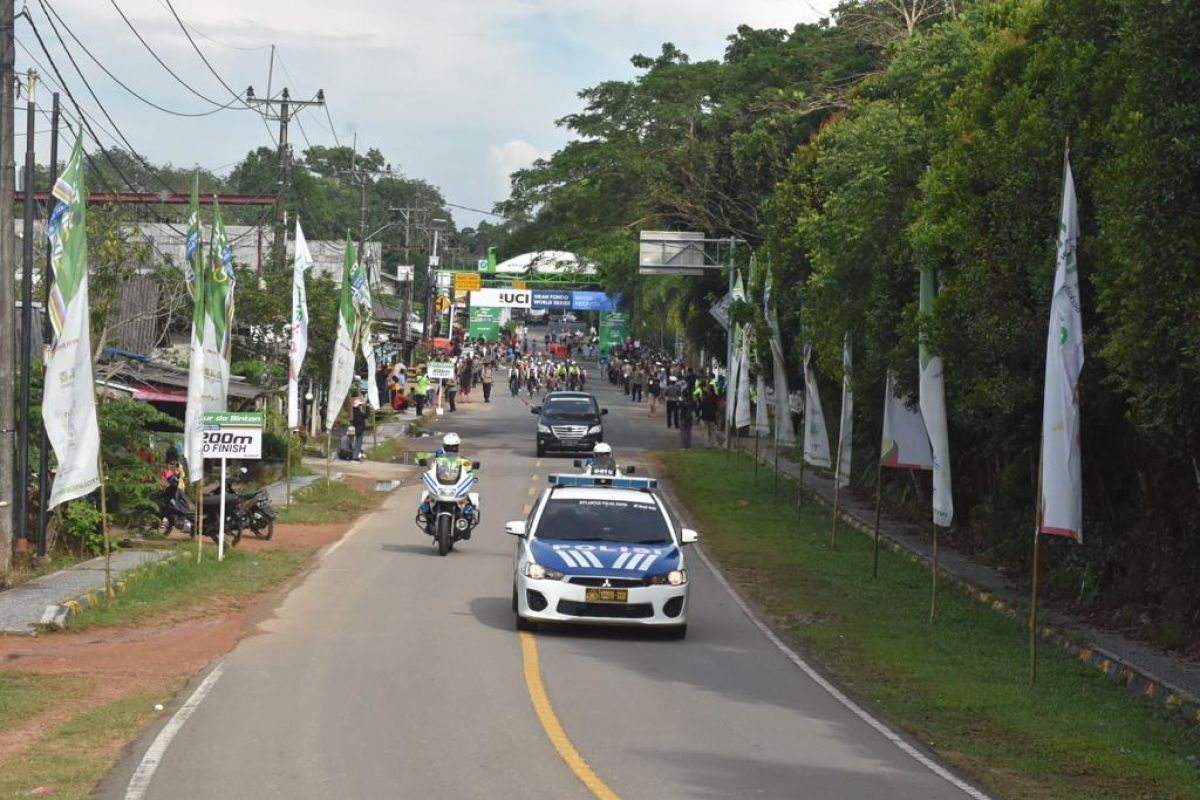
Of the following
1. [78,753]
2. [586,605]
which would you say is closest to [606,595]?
[586,605]

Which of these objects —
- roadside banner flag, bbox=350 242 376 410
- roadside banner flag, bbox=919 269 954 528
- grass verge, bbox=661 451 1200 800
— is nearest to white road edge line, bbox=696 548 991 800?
grass verge, bbox=661 451 1200 800

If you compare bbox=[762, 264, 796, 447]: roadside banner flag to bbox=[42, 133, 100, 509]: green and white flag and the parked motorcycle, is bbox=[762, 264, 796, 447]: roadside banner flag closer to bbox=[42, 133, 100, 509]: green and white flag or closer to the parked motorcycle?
the parked motorcycle

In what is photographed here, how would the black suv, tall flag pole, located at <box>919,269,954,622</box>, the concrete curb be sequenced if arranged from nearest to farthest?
the concrete curb, tall flag pole, located at <box>919,269,954,622</box>, the black suv

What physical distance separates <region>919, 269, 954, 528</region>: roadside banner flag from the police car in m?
3.57

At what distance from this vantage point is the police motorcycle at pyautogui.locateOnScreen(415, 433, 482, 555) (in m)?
25.2

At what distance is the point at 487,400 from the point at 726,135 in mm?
25309

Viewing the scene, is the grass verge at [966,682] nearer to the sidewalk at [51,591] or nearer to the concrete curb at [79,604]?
Result: the concrete curb at [79,604]

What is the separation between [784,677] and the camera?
51.5ft

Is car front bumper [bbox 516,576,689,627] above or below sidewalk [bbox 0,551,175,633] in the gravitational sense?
above

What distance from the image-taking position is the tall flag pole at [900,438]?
23109mm

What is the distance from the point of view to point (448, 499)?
25359mm

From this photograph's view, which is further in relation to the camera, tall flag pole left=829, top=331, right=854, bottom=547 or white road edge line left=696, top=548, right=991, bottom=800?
tall flag pole left=829, top=331, right=854, bottom=547

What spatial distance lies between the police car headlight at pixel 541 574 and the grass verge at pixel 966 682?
293 centimetres

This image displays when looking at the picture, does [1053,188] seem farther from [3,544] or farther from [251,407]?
[251,407]
